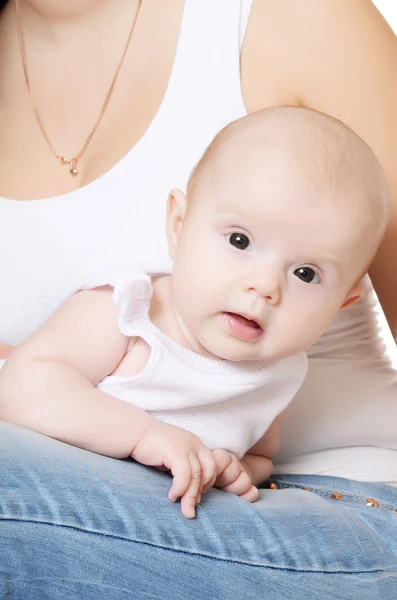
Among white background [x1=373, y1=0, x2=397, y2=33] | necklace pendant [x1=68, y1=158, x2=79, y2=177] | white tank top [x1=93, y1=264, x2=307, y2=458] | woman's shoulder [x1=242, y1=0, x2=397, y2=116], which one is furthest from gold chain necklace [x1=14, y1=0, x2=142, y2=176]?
white background [x1=373, y1=0, x2=397, y2=33]

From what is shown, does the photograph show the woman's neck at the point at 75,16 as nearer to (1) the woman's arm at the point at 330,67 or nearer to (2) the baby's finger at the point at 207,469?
(1) the woman's arm at the point at 330,67

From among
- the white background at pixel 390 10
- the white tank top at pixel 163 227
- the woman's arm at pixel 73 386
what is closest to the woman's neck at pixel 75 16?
the white tank top at pixel 163 227

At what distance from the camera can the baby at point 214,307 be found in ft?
4.21

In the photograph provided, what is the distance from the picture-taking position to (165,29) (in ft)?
6.06

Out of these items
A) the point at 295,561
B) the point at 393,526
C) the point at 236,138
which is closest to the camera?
the point at 295,561

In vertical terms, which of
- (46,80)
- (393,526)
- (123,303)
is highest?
(46,80)

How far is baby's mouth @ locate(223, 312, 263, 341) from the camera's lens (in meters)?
1.30

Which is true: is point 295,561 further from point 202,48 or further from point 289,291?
point 202,48

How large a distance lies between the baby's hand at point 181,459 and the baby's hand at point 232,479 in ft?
0.24

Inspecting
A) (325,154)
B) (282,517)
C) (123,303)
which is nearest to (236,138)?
(325,154)

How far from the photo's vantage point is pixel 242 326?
1.30 m

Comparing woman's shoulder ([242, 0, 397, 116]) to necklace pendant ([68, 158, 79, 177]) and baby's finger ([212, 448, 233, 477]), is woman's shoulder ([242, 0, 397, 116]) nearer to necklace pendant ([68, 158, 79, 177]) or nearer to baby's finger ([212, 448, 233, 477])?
necklace pendant ([68, 158, 79, 177])

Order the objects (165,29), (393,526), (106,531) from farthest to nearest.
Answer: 1. (165,29)
2. (393,526)
3. (106,531)

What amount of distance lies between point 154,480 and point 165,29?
93 centimetres
